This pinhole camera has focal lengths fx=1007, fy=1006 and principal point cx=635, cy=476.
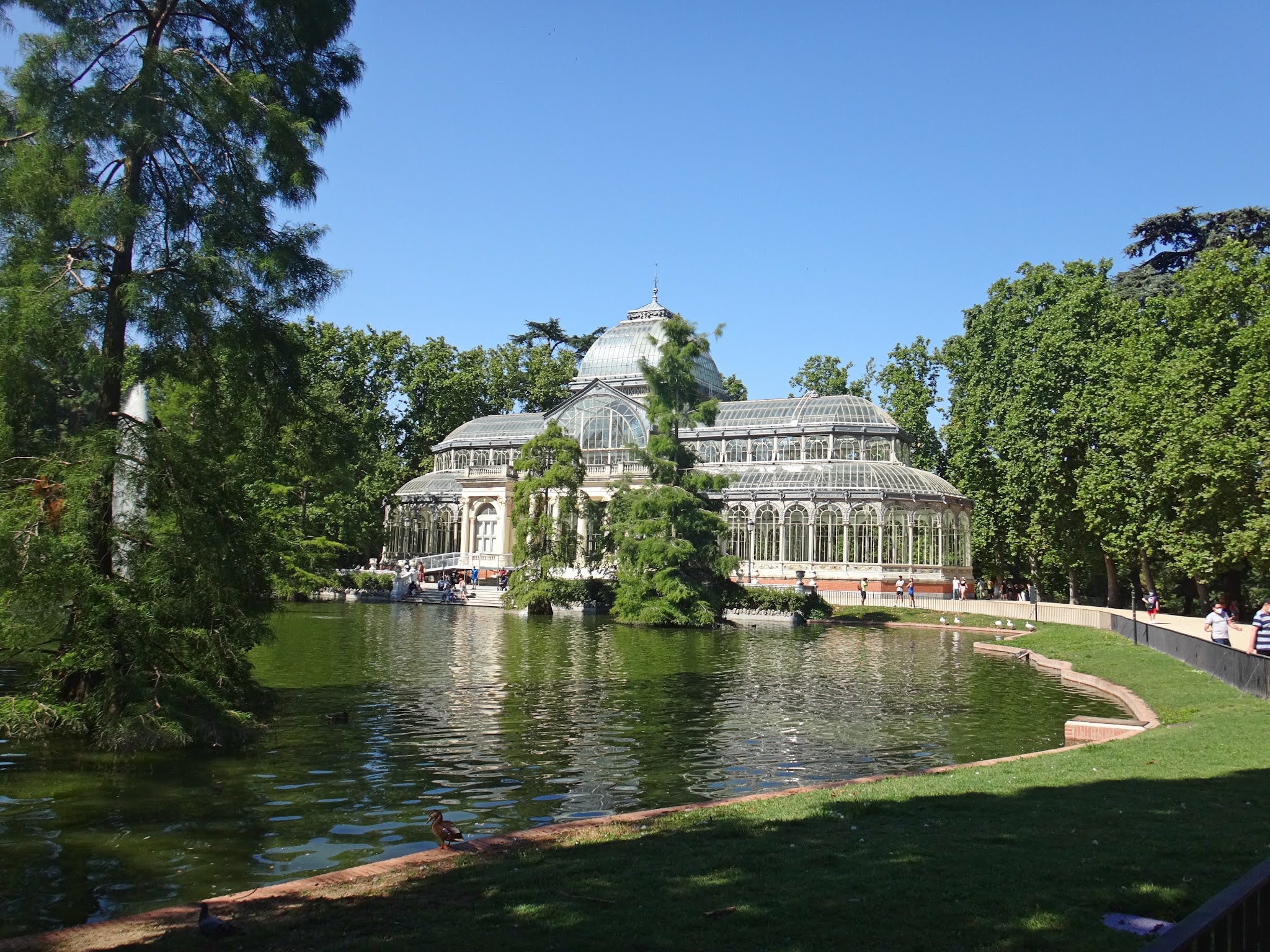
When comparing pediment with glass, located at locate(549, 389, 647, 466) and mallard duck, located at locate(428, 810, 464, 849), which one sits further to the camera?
pediment with glass, located at locate(549, 389, 647, 466)

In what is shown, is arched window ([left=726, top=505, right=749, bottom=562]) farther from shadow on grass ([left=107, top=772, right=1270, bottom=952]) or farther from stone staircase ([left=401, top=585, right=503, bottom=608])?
shadow on grass ([left=107, top=772, right=1270, bottom=952])

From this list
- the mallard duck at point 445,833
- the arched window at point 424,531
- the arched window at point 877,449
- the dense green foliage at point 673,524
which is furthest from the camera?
the arched window at point 424,531

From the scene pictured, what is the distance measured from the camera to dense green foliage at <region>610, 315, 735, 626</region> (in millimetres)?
37094

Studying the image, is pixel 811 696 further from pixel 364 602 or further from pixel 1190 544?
pixel 364 602

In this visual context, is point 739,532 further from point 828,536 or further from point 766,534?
point 828,536

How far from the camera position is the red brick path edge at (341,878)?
21.4 feet

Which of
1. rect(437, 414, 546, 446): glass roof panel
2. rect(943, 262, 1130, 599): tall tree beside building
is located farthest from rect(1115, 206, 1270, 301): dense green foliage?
rect(437, 414, 546, 446): glass roof panel

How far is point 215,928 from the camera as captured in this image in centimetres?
628

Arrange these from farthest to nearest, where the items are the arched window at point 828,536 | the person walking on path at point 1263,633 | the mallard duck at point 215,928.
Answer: the arched window at point 828,536 < the person walking on path at point 1263,633 < the mallard duck at point 215,928

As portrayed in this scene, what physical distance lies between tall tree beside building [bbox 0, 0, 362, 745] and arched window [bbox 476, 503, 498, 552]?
4549cm

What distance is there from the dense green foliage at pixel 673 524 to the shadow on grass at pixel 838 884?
27644 millimetres

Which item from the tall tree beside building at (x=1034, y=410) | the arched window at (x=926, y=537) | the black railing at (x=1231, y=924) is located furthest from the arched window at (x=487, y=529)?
the black railing at (x=1231, y=924)

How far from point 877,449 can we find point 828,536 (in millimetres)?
6609

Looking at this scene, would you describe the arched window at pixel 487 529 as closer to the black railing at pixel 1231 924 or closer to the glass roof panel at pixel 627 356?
the glass roof panel at pixel 627 356
